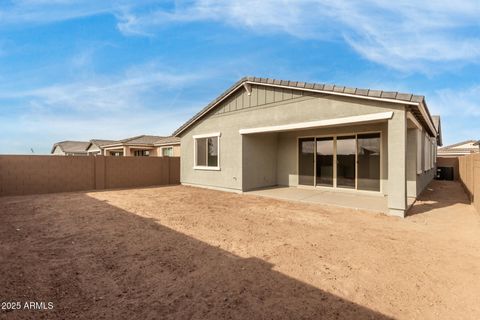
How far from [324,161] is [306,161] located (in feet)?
2.80

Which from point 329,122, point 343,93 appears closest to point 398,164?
point 329,122

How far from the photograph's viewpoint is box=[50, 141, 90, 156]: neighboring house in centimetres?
3216

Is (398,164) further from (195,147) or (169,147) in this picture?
(169,147)

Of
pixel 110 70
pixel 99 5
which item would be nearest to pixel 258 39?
pixel 99 5

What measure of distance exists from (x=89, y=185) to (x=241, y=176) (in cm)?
804

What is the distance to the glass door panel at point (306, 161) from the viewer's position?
34.9 feet

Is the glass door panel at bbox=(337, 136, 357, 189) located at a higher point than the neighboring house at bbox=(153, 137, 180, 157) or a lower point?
lower

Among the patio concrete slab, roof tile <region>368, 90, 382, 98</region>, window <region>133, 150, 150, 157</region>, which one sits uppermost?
roof tile <region>368, 90, 382, 98</region>

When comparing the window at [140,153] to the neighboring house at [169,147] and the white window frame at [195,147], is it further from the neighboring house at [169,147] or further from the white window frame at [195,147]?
the white window frame at [195,147]

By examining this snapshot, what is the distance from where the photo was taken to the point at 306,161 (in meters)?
10.9

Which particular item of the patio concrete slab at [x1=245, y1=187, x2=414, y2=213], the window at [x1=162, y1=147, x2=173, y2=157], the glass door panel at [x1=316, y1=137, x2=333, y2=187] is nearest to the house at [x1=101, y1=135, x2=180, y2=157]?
the window at [x1=162, y1=147, x2=173, y2=157]

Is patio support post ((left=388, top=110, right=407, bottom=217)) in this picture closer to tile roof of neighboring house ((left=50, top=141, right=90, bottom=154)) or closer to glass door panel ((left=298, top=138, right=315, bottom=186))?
glass door panel ((left=298, top=138, right=315, bottom=186))

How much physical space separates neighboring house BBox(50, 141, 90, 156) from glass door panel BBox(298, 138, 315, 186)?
30749 millimetres

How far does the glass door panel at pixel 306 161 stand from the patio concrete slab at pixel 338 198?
74cm
